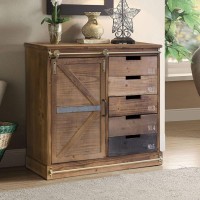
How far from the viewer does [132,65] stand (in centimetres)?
487

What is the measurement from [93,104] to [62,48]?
0.48 m

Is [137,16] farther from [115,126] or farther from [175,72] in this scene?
[175,72]

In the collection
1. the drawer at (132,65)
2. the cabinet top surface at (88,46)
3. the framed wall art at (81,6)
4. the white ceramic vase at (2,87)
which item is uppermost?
the framed wall art at (81,6)

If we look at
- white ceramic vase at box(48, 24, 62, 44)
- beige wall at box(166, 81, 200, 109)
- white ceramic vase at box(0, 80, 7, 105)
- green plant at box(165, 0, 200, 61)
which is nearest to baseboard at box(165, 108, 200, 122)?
beige wall at box(166, 81, 200, 109)

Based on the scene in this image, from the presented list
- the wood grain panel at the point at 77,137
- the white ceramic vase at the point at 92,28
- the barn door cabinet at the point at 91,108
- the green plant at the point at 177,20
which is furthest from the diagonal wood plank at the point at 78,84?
the green plant at the point at 177,20

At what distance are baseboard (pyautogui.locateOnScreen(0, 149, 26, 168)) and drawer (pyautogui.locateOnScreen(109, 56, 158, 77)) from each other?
0.98 metres

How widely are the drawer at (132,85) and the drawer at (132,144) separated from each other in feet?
1.13

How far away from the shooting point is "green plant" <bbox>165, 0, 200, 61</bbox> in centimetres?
635

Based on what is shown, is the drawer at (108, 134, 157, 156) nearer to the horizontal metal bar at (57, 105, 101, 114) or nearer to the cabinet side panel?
the horizontal metal bar at (57, 105, 101, 114)

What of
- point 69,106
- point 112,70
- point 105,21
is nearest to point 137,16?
point 105,21

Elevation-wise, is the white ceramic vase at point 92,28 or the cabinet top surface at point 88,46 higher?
the white ceramic vase at point 92,28

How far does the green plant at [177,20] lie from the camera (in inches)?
250

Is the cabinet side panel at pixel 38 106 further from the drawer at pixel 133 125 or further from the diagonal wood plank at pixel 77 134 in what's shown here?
the drawer at pixel 133 125

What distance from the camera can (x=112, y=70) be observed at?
4793 millimetres
